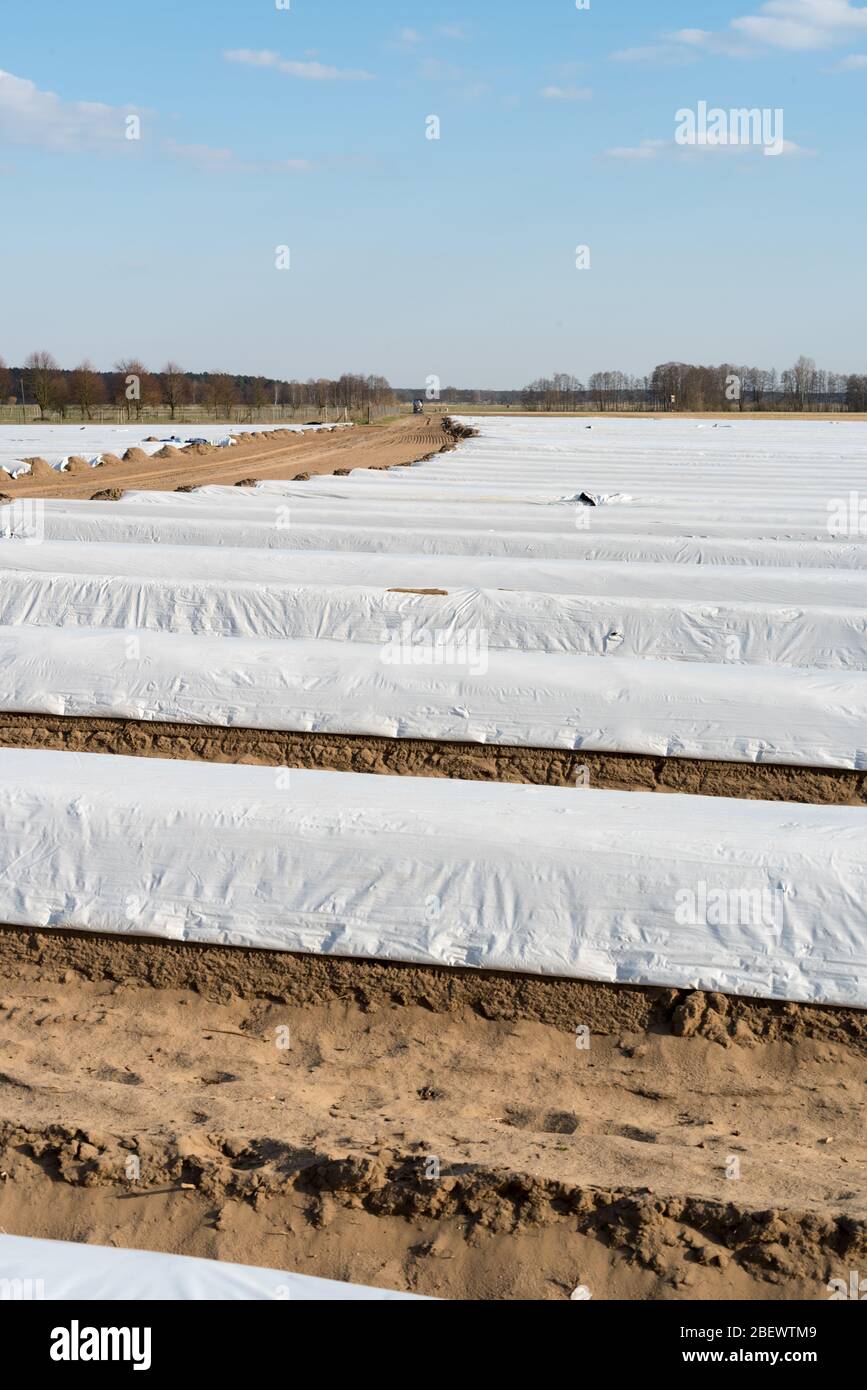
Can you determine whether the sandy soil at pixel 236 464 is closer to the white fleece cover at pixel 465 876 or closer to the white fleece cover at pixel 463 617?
the white fleece cover at pixel 463 617

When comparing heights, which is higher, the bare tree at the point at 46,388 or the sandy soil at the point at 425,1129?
the bare tree at the point at 46,388

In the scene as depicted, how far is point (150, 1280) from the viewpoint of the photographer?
258 cm

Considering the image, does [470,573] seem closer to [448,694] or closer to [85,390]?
[448,694]

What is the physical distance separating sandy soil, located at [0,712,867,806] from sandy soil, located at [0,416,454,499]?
1023 centimetres

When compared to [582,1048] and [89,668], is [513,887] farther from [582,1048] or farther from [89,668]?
[89,668]

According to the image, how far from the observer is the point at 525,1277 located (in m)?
2.90

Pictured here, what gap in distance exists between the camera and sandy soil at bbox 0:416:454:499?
18.9 metres

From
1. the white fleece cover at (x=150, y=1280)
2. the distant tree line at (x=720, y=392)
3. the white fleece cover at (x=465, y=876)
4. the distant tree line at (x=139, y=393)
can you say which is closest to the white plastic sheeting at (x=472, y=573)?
the white fleece cover at (x=465, y=876)

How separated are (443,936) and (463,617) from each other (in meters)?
3.49

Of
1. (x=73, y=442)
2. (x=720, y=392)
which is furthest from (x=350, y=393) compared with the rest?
(x=73, y=442)

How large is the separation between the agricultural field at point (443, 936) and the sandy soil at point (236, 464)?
34.2 feet

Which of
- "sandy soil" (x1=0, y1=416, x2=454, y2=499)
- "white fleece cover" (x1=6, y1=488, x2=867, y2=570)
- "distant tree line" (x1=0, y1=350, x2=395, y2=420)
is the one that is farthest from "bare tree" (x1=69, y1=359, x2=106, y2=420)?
"white fleece cover" (x1=6, y1=488, x2=867, y2=570)

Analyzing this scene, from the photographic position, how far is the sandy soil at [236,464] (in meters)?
18.9
